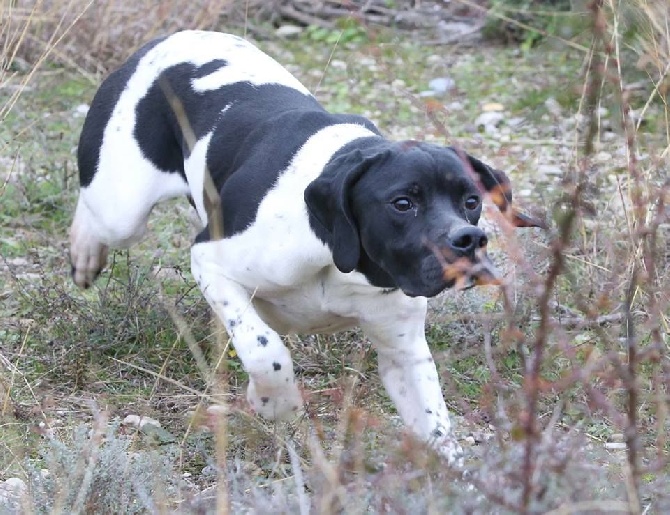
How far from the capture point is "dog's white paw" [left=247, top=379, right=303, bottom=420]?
3631 millimetres

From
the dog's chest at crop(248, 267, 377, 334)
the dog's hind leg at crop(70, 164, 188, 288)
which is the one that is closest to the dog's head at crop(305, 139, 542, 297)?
the dog's chest at crop(248, 267, 377, 334)

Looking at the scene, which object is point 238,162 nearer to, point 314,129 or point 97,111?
point 314,129

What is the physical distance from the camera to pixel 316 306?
372 cm

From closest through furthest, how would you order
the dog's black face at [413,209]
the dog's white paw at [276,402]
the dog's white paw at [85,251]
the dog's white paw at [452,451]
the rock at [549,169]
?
the dog's white paw at [452,451] → the dog's black face at [413,209] → the dog's white paw at [276,402] → the dog's white paw at [85,251] → the rock at [549,169]

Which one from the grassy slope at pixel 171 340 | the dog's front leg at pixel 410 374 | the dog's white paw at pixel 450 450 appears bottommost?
the grassy slope at pixel 171 340

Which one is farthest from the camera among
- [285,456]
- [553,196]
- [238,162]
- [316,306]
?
[553,196]

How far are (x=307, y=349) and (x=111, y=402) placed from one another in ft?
2.27

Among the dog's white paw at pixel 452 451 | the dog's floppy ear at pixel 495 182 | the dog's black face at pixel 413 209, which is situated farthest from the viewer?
the dog's floppy ear at pixel 495 182

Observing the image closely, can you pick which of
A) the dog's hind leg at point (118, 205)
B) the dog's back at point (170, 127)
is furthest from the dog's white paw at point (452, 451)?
the dog's hind leg at point (118, 205)

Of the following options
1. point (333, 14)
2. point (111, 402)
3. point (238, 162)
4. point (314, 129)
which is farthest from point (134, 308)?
point (333, 14)

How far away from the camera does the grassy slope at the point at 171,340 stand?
3.51 metres

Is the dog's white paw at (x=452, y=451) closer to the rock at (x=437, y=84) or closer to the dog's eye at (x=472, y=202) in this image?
the dog's eye at (x=472, y=202)

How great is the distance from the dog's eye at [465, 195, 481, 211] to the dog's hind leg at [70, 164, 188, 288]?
49.9 inches

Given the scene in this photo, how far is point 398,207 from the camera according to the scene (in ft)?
11.0
